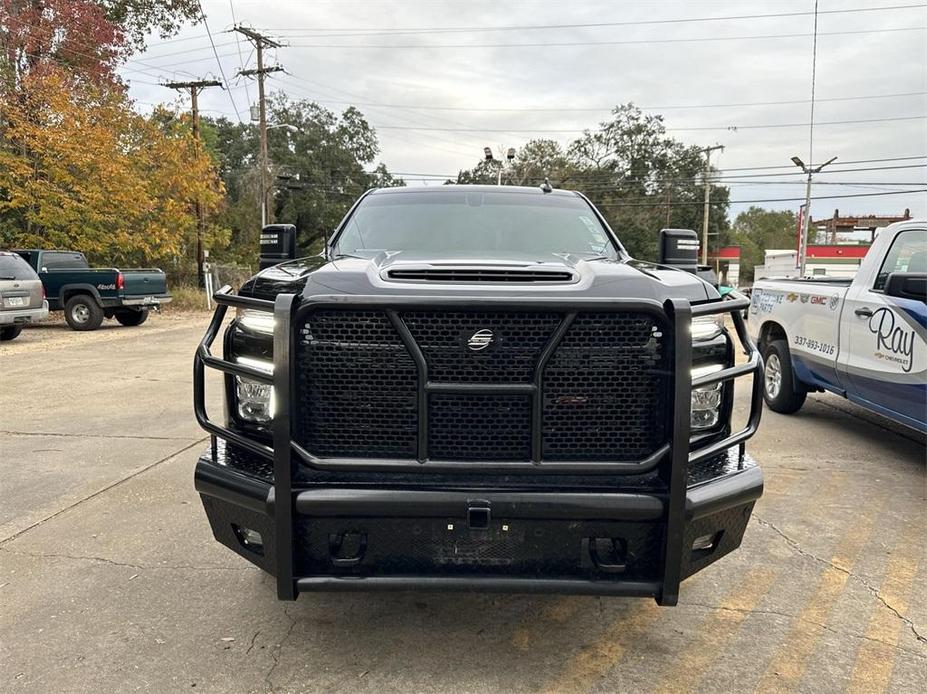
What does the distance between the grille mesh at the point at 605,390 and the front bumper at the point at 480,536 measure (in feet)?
0.54

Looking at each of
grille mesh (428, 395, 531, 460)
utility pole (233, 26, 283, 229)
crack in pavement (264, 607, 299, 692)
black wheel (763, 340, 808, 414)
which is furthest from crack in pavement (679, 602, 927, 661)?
utility pole (233, 26, 283, 229)

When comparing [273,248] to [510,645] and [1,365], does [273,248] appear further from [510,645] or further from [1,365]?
[1,365]

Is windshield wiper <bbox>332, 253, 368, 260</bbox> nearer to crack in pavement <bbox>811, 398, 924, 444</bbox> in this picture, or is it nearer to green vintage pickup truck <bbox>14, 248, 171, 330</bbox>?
crack in pavement <bbox>811, 398, 924, 444</bbox>

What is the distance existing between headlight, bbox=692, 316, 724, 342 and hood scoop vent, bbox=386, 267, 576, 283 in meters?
0.49

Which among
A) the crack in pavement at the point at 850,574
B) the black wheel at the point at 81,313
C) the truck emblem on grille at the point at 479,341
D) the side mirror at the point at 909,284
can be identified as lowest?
the crack in pavement at the point at 850,574

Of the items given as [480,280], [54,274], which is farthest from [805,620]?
[54,274]

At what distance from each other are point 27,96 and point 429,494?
2201 centimetres

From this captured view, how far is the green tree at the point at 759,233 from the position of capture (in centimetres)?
10944

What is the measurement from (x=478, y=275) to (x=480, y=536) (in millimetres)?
907

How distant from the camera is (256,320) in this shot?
250 cm

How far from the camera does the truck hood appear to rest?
7.43ft

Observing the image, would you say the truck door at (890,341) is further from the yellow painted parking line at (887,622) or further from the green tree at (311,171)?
the green tree at (311,171)

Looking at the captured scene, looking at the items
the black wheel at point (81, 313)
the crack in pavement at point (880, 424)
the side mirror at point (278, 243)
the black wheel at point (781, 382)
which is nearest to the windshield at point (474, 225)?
the side mirror at point (278, 243)

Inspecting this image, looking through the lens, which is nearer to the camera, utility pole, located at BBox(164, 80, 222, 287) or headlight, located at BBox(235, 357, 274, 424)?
headlight, located at BBox(235, 357, 274, 424)
